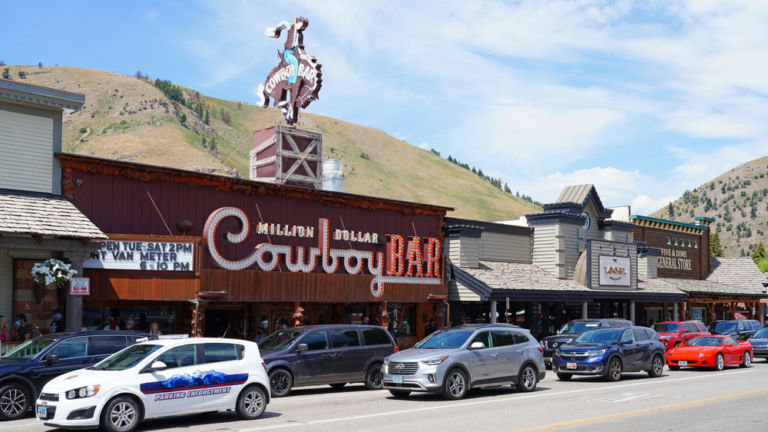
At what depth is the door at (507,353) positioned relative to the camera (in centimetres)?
1888

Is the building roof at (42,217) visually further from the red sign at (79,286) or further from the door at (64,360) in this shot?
the door at (64,360)

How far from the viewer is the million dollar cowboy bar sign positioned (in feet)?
83.1

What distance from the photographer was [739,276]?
5319 centimetres

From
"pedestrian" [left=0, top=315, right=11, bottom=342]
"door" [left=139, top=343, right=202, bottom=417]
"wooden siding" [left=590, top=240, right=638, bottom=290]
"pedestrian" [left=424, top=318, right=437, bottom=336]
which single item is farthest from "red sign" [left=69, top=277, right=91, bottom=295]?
"wooden siding" [left=590, top=240, right=638, bottom=290]

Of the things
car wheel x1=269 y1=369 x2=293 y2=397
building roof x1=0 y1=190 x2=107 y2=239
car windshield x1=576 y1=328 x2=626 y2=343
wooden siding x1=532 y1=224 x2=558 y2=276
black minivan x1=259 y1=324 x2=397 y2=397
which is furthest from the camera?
wooden siding x1=532 y1=224 x2=558 y2=276

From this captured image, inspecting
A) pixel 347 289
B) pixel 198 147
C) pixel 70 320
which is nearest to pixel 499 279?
pixel 347 289

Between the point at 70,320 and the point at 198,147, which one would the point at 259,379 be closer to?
the point at 70,320

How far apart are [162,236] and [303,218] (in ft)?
20.7

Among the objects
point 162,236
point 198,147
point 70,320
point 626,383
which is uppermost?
point 198,147

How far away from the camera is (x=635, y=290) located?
40812mm

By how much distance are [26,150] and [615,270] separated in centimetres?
2921

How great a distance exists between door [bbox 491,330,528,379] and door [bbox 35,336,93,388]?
947 centimetres

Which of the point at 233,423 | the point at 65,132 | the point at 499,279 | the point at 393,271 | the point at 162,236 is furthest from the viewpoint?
the point at 65,132

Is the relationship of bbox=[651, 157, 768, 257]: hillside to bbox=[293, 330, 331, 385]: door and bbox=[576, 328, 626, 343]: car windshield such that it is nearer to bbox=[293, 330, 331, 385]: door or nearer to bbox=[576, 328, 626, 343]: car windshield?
bbox=[576, 328, 626, 343]: car windshield
